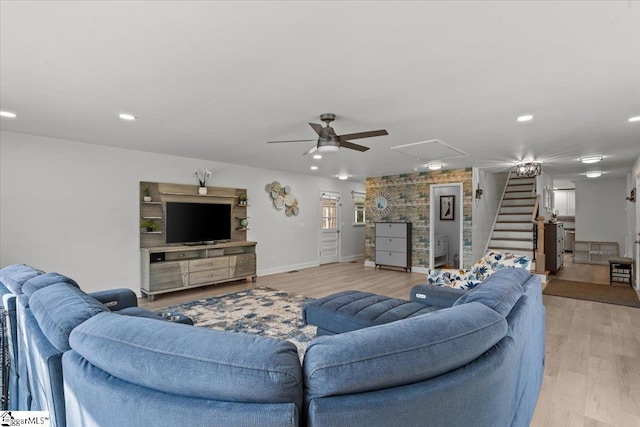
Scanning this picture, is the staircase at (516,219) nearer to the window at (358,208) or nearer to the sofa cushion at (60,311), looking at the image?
the window at (358,208)

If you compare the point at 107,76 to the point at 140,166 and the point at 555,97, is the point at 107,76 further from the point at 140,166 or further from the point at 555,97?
the point at 555,97

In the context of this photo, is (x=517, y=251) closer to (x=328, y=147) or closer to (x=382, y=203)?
(x=382, y=203)

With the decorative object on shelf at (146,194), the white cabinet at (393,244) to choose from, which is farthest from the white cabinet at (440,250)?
the decorative object on shelf at (146,194)

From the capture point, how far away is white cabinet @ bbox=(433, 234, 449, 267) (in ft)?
25.6

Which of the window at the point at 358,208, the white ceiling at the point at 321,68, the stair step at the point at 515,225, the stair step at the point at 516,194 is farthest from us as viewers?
the window at the point at 358,208

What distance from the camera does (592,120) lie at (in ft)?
11.4

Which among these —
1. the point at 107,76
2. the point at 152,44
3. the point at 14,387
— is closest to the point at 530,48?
the point at 152,44

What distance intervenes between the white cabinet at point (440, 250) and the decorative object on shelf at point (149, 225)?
236 inches

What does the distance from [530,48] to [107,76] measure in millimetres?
3008

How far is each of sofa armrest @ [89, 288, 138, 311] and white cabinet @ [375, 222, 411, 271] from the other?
5861mm

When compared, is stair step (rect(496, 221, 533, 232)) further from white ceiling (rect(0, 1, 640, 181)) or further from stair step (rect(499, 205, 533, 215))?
white ceiling (rect(0, 1, 640, 181))

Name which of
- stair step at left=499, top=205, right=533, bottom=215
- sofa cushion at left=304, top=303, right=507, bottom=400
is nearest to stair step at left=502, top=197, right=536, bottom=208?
stair step at left=499, top=205, right=533, bottom=215

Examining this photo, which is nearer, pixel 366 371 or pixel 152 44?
pixel 366 371

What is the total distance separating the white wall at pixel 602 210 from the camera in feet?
28.1
